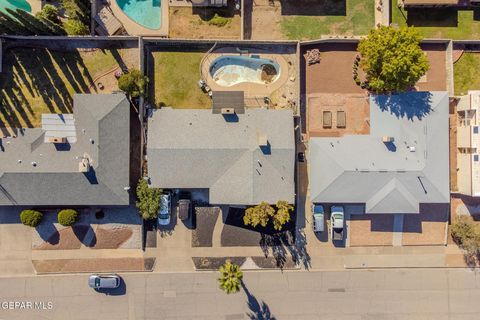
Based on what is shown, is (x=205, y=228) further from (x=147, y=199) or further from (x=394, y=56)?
(x=394, y=56)

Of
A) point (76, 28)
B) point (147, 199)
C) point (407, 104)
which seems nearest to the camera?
point (147, 199)

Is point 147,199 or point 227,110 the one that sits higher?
point 227,110

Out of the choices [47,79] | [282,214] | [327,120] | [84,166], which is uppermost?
[47,79]

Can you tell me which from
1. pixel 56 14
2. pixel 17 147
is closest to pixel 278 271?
pixel 17 147

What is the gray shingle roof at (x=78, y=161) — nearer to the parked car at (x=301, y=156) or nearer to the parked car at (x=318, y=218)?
the parked car at (x=301, y=156)

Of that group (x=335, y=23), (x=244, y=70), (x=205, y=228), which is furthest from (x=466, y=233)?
(x=244, y=70)

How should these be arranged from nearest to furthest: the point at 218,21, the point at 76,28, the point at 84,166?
the point at 84,166
the point at 76,28
the point at 218,21

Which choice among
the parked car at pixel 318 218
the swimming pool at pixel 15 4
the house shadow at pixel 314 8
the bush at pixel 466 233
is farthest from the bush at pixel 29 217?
the bush at pixel 466 233

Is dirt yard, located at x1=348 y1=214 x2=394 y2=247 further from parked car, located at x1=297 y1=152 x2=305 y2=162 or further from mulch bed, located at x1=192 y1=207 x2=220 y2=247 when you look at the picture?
mulch bed, located at x1=192 y1=207 x2=220 y2=247
